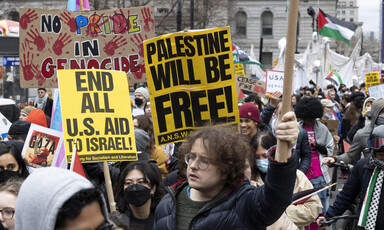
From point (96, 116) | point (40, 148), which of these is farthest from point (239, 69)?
point (96, 116)

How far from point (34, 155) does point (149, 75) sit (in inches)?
45.7

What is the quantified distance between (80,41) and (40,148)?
2.59 meters

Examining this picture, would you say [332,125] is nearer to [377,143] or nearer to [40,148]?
[377,143]

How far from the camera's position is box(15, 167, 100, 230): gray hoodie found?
61.4 inches

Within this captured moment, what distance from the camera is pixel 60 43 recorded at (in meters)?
7.09

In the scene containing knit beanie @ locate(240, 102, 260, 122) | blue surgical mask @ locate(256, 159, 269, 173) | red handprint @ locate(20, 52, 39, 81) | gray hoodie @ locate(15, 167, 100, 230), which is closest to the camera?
gray hoodie @ locate(15, 167, 100, 230)

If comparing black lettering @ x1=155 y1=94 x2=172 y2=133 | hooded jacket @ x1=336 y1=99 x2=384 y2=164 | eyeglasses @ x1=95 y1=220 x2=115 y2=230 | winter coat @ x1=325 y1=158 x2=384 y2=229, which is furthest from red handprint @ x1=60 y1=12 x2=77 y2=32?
eyeglasses @ x1=95 y1=220 x2=115 y2=230

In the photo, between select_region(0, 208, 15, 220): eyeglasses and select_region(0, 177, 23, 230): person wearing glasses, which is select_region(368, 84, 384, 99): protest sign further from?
select_region(0, 208, 15, 220): eyeglasses

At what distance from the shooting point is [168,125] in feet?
16.0

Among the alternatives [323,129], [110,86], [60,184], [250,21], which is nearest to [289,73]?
[60,184]

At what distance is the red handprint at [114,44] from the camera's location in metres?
7.23

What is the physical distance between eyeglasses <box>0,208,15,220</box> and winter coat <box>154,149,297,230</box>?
778 millimetres

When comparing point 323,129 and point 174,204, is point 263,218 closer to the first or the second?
point 174,204

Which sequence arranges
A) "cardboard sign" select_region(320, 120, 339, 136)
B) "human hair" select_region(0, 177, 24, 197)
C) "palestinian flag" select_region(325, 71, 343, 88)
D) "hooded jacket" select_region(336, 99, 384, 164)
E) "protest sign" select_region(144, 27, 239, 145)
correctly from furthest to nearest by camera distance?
1. "palestinian flag" select_region(325, 71, 343, 88)
2. "cardboard sign" select_region(320, 120, 339, 136)
3. "hooded jacket" select_region(336, 99, 384, 164)
4. "protest sign" select_region(144, 27, 239, 145)
5. "human hair" select_region(0, 177, 24, 197)
